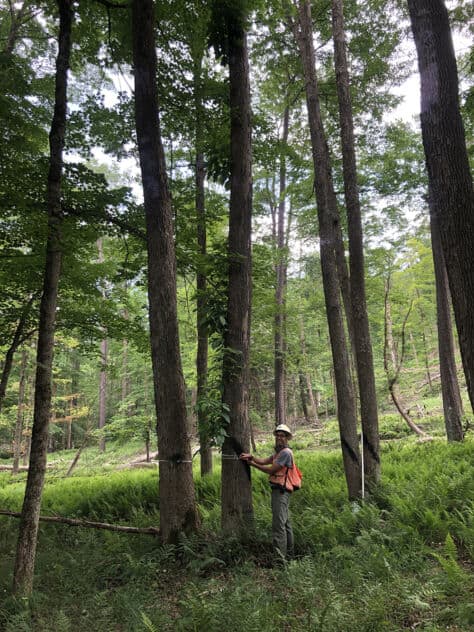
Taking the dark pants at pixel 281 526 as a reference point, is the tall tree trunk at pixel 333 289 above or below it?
above

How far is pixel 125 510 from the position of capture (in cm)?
923

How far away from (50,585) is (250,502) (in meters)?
2.88

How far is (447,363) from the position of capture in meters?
11.6

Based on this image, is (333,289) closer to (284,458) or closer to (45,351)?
(284,458)

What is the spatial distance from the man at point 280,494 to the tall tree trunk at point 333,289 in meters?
1.94

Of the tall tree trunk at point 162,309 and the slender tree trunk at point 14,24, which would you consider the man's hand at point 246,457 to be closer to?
the tall tree trunk at point 162,309

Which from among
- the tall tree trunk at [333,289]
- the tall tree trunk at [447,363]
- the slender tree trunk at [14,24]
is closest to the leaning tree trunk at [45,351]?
the tall tree trunk at [333,289]

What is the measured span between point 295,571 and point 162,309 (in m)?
3.67

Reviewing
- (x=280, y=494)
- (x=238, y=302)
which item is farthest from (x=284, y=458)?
(x=238, y=302)

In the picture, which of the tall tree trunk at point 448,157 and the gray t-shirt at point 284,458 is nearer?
the tall tree trunk at point 448,157

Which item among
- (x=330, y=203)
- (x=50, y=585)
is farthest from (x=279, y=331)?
(x=50, y=585)

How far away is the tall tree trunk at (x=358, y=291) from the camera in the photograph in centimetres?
764

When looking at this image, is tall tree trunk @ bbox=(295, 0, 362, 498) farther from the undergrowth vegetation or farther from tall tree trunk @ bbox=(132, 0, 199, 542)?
tall tree trunk @ bbox=(132, 0, 199, 542)

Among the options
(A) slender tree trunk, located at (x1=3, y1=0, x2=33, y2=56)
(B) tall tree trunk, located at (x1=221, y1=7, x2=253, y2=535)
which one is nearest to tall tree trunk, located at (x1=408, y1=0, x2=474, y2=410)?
(B) tall tree trunk, located at (x1=221, y1=7, x2=253, y2=535)
